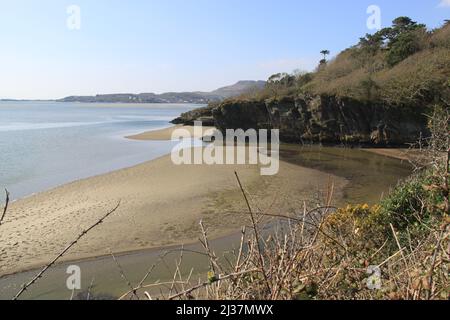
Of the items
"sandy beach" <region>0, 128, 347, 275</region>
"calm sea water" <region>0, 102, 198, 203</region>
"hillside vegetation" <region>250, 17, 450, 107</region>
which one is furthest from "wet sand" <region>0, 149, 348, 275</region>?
"hillside vegetation" <region>250, 17, 450, 107</region>

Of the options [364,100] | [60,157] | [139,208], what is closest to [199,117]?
[364,100]

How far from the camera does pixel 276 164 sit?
2198 cm

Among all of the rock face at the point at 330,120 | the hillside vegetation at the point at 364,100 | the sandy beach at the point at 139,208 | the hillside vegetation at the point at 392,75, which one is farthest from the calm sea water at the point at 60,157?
the hillside vegetation at the point at 392,75

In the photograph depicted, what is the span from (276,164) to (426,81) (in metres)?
15.1

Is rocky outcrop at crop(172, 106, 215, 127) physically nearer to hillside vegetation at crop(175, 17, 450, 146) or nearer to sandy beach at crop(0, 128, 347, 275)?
hillside vegetation at crop(175, 17, 450, 146)

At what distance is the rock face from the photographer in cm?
2861

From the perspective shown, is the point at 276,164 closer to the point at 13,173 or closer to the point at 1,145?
the point at 13,173

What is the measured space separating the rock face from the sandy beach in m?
11.5

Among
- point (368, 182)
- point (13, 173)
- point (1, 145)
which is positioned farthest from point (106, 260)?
point (1, 145)

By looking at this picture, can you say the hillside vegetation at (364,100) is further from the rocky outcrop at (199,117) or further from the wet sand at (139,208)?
the rocky outcrop at (199,117)

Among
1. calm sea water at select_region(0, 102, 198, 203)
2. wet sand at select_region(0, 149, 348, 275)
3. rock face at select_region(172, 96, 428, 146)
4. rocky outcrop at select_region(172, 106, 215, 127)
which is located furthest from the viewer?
rocky outcrop at select_region(172, 106, 215, 127)

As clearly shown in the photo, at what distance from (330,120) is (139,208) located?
21309mm

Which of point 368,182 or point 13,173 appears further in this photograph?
point 13,173

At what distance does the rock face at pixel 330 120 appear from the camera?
28.6 metres
